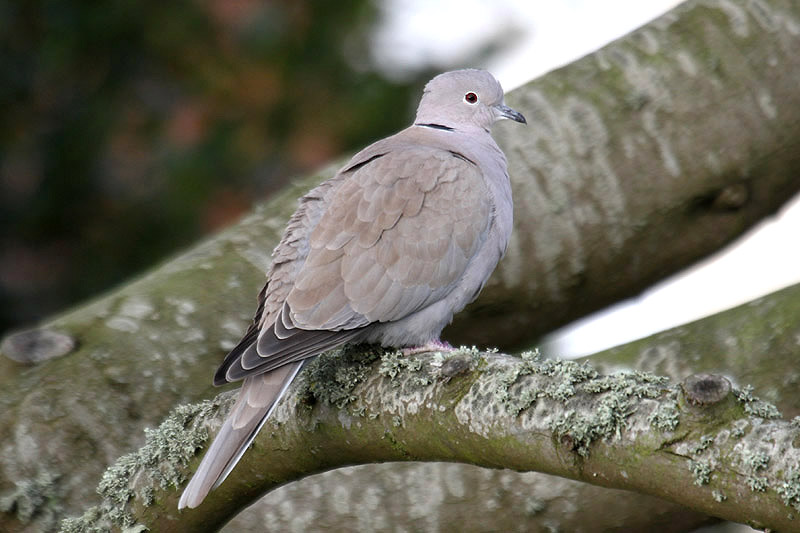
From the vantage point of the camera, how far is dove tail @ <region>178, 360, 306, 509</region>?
81.4 inches

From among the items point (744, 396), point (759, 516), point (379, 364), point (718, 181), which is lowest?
point (759, 516)

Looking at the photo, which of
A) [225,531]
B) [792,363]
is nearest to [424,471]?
[225,531]

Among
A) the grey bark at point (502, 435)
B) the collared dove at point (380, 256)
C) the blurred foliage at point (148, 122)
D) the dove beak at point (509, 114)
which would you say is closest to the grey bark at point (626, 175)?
the dove beak at point (509, 114)

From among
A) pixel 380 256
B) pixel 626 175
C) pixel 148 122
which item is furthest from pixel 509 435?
pixel 148 122

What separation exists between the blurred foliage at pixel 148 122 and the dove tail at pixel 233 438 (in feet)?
8.80

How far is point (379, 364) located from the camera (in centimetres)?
221

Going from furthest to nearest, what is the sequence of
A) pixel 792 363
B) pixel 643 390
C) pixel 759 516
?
1. pixel 792 363
2. pixel 643 390
3. pixel 759 516

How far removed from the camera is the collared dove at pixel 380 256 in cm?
234

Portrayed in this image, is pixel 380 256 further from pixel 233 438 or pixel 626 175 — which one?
pixel 626 175

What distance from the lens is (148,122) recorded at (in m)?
4.95

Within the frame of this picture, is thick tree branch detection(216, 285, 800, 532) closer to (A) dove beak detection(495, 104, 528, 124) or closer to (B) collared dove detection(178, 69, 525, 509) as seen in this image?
(B) collared dove detection(178, 69, 525, 509)

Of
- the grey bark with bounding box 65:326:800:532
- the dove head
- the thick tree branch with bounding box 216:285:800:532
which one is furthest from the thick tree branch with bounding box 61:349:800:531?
the dove head

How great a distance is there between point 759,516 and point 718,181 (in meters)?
2.05

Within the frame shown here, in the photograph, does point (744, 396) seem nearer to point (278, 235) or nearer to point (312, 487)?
point (312, 487)
